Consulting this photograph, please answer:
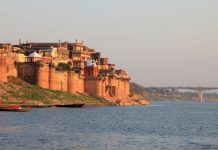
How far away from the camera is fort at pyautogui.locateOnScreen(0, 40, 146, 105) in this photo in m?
112

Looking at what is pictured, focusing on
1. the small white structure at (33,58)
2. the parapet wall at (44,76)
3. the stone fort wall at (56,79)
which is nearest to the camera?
the stone fort wall at (56,79)

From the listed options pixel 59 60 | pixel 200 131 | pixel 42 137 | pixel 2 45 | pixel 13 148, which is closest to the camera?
pixel 13 148

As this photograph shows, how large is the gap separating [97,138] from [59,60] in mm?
90693

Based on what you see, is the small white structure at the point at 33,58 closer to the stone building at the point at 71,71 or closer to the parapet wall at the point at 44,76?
the stone building at the point at 71,71

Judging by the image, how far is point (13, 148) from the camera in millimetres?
41562

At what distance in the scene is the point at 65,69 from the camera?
133000 millimetres

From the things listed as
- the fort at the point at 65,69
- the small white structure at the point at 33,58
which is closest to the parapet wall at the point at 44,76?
the fort at the point at 65,69

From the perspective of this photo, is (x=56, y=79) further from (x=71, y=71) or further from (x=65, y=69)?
(x=65, y=69)

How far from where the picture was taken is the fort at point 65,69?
112 metres

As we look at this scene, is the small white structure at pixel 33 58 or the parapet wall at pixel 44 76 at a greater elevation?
the small white structure at pixel 33 58

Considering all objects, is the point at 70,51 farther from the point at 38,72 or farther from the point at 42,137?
the point at 42,137

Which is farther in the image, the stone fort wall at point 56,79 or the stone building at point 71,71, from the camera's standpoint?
the stone building at point 71,71

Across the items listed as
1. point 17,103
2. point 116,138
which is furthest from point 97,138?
point 17,103

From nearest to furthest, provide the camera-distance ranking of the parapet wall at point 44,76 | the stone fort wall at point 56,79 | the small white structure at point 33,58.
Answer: the stone fort wall at point 56,79 < the parapet wall at point 44,76 < the small white structure at point 33,58
